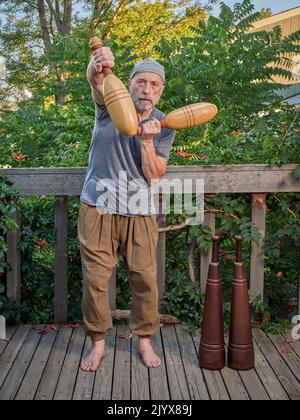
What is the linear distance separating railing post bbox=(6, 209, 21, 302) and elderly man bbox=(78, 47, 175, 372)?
0.79 meters

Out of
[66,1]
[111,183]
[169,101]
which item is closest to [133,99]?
[111,183]

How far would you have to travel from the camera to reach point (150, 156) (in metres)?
2.80

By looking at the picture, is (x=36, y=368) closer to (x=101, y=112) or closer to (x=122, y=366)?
(x=122, y=366)

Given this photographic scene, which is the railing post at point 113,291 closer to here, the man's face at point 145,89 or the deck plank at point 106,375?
the deck plank at point 106,375

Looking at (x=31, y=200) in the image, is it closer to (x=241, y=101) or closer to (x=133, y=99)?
(x=133, y=99)

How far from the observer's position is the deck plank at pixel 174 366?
2750mm

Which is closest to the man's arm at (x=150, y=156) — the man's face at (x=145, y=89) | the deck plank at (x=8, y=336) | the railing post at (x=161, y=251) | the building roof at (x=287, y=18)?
the man's face at (x=145, y=89)

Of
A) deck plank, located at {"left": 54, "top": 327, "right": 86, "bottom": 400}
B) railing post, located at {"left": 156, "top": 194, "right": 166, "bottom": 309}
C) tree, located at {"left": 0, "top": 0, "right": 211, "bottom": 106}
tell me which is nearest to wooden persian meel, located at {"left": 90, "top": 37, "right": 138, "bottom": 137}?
railing post, located at {"left": 156, "top": 194, "right": 166, "bottom": 309}

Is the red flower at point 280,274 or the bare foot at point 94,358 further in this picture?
the red flower at point 280,274

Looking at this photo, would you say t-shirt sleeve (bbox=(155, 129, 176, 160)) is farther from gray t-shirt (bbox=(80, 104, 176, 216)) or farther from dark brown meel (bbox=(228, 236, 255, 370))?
dark brown meel (bbox=(228, 236, 255, 370))

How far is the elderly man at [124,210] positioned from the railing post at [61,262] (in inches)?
24.8

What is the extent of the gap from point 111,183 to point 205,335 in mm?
993

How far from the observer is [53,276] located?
402 cm

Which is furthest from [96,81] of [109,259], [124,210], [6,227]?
[6,227]
